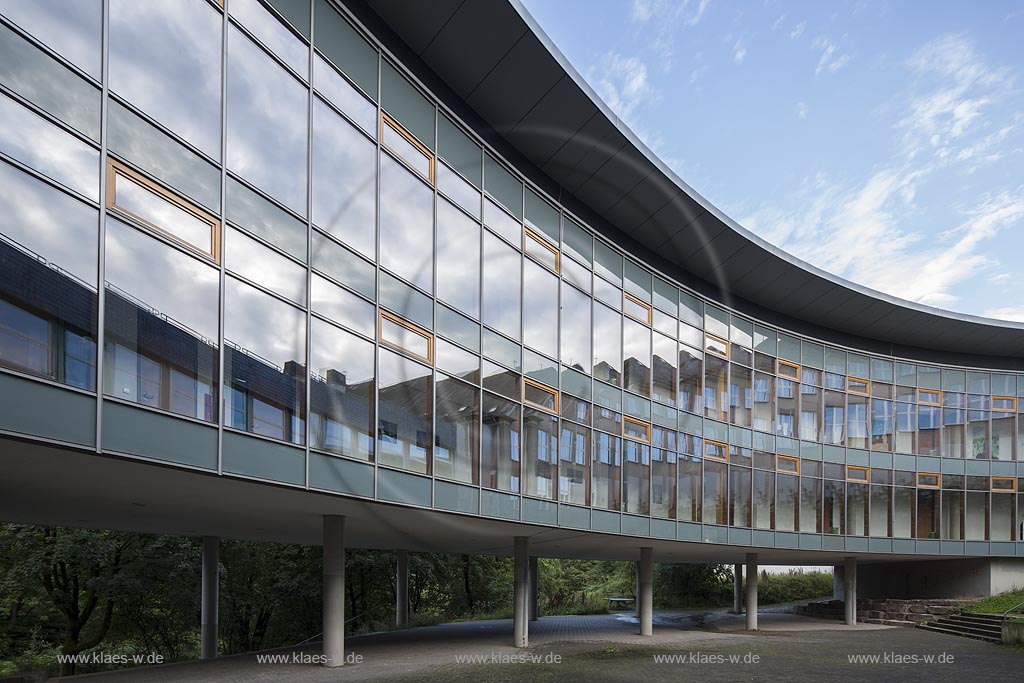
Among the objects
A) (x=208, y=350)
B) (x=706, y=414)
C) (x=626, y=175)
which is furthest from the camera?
(x=706, y=414)

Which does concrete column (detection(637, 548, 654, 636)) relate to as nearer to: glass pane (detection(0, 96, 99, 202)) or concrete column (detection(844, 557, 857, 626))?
concrete column (detection(844, 557, 857, 626))

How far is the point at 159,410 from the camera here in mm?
10930

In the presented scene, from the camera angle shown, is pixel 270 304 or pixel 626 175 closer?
pixel 270 304

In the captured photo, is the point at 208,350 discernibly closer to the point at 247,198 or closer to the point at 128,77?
the point at 247,198

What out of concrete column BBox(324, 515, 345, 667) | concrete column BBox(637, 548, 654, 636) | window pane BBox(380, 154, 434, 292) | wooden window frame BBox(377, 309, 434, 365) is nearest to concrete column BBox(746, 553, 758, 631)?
concrete column BBox(637, 548, 654, 636)

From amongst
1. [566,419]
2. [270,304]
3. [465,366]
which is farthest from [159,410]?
[566,419]

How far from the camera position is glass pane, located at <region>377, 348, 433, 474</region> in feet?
52.2

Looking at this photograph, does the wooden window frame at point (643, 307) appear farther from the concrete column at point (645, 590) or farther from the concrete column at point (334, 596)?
the concrete column at point (334, 596)

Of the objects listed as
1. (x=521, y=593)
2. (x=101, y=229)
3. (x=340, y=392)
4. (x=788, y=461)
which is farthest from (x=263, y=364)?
(x=788, y=461)

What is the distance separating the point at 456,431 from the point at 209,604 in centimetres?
1100

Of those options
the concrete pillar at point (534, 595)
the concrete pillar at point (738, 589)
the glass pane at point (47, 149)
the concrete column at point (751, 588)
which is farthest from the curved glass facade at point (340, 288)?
the concrete pillar at point (738, 589)

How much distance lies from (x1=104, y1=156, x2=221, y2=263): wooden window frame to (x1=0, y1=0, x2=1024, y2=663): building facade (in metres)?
0.04

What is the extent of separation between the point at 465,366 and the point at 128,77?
968 centimetres

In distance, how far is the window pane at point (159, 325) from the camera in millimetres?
10453
